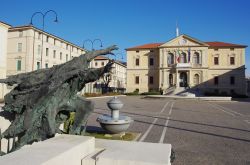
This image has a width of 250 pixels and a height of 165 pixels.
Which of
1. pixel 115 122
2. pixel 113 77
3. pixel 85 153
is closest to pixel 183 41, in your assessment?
pixel 113 77

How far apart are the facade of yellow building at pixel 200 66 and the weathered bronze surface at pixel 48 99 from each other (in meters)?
46.5

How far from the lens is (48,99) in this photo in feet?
16.6

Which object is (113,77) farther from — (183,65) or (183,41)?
(183,41)

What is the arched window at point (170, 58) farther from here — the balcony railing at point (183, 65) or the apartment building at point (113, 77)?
the apartment building at point (113, 77)

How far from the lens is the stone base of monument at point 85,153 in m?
3.22

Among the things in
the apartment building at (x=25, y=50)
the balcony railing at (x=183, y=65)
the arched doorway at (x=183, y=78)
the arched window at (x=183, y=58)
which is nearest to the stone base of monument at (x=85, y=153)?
the apartment building at (x=25, y=50)

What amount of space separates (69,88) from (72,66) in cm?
50

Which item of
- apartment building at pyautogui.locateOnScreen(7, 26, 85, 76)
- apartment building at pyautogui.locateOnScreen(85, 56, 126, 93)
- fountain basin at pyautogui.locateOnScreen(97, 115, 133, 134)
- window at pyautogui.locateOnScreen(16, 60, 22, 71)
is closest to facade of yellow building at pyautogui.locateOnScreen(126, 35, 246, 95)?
apartment building at pyautogui.locateOnScreen(85, 56, 126, 93)

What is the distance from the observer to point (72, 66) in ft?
17.6

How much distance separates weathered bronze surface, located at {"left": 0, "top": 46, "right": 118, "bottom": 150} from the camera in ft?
16.4

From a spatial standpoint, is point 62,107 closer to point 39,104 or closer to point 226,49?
point 39,104

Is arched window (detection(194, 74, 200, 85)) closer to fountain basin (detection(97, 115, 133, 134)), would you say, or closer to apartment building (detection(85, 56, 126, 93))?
apartment building (detection(85, 56, 126, 93))

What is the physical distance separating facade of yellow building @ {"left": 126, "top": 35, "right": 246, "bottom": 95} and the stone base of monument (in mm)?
47233

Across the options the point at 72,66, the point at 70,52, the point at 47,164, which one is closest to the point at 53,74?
the point at 72,66
